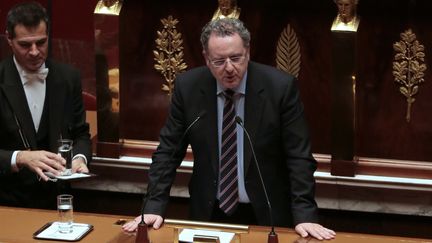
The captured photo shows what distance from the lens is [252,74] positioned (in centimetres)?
319

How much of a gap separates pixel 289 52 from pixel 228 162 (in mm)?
961

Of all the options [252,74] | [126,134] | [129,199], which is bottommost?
[129,199]

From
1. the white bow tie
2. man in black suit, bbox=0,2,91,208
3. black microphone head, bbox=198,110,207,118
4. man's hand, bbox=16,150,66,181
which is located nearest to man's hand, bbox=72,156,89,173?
man in black suit, bbox=0,2,91,208

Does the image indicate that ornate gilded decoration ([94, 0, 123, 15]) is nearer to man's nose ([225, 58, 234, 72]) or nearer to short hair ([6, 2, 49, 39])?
short hair ([6, 2, 49, 39])

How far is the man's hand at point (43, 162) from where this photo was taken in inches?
125

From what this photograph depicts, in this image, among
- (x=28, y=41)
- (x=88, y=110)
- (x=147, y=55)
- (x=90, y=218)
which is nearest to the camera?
(x=90, y=218)

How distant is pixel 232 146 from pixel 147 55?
117 centimetres

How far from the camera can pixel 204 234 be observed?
2.75m

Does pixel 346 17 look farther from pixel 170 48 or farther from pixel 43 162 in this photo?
pixel 43 162

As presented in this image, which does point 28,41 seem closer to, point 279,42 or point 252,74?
point 252,74

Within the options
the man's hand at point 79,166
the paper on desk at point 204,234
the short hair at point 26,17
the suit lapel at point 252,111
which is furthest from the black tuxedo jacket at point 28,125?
the paper on desk at point 204,234

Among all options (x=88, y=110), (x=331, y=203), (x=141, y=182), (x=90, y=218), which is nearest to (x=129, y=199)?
(x=141, y=182)

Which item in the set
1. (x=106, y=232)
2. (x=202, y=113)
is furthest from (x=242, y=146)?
(x=106, y=232)

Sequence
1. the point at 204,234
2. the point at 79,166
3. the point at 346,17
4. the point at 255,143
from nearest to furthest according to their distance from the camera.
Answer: the point at 204,234 < the point at 255,143 < the point at 79,166 < the point at 346,17
